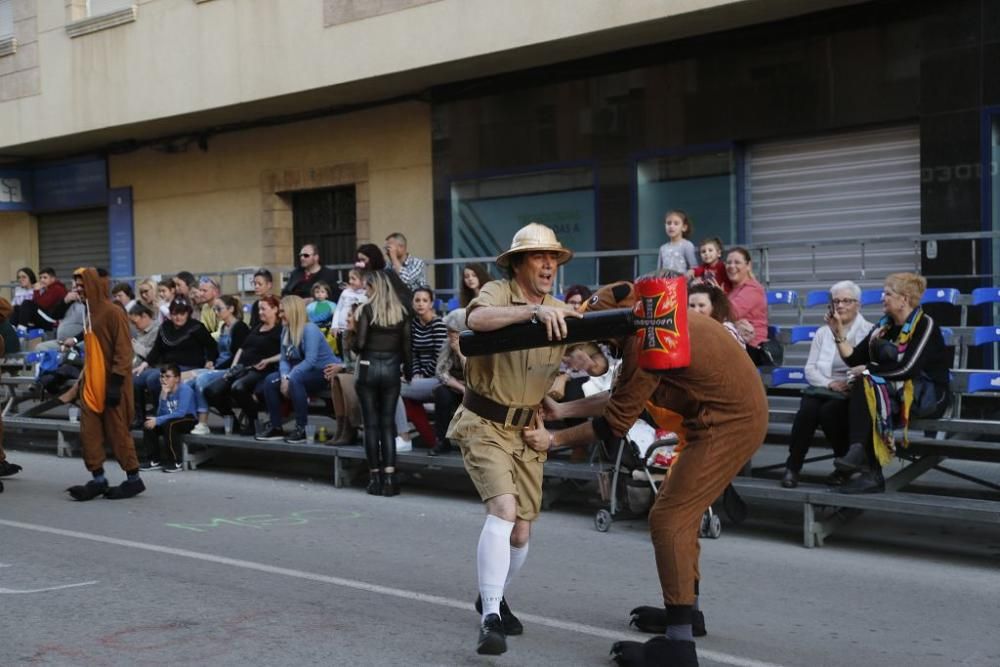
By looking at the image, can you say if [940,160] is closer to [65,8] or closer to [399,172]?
[399,172]

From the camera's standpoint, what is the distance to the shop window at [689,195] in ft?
47.9

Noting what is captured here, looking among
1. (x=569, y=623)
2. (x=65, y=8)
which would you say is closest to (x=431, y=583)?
(x=569, y=623)

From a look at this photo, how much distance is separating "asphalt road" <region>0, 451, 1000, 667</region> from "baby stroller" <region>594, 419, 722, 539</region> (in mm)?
141

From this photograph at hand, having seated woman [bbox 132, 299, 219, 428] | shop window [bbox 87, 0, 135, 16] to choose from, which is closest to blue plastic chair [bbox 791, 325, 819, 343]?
seated woman [bbox 132, 299, 219, 428]

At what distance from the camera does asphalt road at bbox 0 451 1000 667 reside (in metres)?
5.92

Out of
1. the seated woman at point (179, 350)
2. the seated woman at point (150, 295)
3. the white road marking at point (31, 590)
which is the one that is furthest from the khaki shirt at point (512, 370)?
the seated woman at point (150, 295)

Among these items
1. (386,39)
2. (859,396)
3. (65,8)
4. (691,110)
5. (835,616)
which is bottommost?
(835,616)

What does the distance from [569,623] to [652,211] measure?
9.67m

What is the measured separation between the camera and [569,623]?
6430mm

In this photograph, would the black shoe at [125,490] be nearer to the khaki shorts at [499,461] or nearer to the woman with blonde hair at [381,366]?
the woman with blonde hair at [381,366]

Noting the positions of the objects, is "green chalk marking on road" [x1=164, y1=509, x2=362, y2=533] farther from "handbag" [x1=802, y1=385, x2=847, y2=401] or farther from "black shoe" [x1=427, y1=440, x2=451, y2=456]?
"handbag" [x1=802, y1=385, x2=847, y2=401]

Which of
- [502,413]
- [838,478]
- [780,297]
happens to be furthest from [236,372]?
[502,413]

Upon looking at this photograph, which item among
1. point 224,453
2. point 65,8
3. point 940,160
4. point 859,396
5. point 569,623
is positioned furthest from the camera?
point 65,8

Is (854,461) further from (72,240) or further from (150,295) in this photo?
(72,240)
